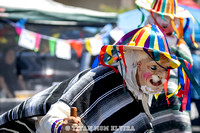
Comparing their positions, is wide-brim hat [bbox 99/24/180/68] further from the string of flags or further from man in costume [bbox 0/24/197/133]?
the string of flags

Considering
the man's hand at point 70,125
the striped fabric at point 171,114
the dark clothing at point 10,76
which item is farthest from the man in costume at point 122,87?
the dark clothing at point 10,76

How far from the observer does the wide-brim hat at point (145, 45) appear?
9.30ft

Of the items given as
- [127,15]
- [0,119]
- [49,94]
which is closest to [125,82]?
[49,94]

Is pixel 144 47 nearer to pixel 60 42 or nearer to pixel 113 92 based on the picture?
pixel 113 92

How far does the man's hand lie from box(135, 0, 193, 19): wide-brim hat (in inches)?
68.7

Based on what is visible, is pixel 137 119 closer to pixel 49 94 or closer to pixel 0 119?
pixel 49 94

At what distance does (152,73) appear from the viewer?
291 cm

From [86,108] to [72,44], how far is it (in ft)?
19.6

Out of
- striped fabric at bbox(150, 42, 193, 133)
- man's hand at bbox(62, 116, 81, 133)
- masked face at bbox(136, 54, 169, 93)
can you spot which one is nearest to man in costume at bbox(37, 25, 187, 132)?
masked face at bbox(136, 54, 169, 93)

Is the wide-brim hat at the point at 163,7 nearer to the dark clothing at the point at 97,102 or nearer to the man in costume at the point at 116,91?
the man in costume at the point at 116,91

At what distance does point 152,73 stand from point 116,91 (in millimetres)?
275

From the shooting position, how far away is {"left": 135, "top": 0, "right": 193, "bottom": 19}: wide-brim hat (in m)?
4.01

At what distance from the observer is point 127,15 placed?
8344 millimetres

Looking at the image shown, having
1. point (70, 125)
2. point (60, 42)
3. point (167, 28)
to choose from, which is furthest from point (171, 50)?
point (60, 42)
